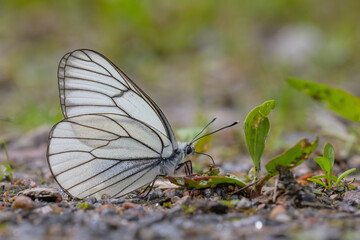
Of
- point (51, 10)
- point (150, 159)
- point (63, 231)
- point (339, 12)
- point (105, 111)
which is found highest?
point (51, 10)

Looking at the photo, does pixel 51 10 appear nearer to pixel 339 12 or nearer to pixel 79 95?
pixel 339 12

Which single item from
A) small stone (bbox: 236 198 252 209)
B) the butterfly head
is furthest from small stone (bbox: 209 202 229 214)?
the butterfly head

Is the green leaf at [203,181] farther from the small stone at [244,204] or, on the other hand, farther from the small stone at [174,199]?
the small stone at [244,204]

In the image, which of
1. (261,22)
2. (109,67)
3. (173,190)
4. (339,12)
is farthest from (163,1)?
(173,190)

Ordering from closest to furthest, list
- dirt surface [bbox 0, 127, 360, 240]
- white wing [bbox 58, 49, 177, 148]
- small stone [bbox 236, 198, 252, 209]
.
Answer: dirt surface [bbox 0, 127, 360, 240] → small stone [bbox 236, 198, 252, 209] → white wing [bbox 58, 49, 177, 148]

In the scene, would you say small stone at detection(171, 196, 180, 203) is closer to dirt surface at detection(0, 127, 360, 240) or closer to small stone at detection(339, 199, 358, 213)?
dirt surface at detection(0, 127, 360, 240)

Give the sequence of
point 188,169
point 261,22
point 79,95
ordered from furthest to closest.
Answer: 1. point 261,22
2. point 79,95
3. point 188,169
